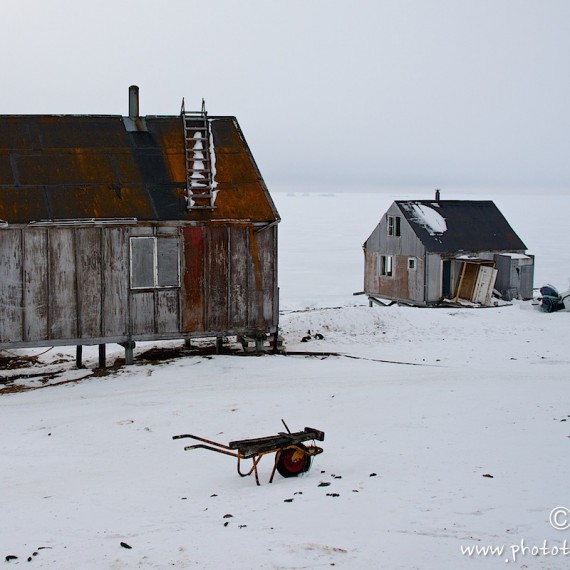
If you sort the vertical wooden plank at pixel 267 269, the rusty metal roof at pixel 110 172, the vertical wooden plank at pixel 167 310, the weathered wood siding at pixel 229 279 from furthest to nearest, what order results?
the vertical wooden plank at pixel 267 269, the weathered wood siding at pixel 229 279, the vertical wooden plank at pixel 167 310, the rusty metal roof at pixel 110 172

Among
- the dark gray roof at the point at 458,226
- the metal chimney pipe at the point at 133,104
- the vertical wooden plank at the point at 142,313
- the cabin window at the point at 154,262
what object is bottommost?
the vertical wooden plank at the point at 142,313

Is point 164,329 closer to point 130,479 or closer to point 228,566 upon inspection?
point 130,479

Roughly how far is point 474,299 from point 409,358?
14147 mm

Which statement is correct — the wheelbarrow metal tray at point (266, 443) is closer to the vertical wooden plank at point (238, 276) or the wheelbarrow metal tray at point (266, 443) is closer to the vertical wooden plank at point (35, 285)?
the vertical wooden plank at point (238, 276)

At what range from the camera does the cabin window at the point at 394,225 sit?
3397 cm

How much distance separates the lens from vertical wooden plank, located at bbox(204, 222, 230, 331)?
1716 centimetres

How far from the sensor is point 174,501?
8406mm

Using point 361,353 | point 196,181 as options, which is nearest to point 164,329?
point 196,181

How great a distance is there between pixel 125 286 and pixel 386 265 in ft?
69.0

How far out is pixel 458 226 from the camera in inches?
1310

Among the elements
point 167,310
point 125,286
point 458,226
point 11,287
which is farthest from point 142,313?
point 458,226

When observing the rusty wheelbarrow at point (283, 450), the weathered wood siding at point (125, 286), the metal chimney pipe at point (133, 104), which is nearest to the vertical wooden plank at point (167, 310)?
the weathered wood siding at point (125, 286)

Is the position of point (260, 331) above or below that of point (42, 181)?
below

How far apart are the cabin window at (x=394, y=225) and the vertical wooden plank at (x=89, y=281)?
20226 millimetres
